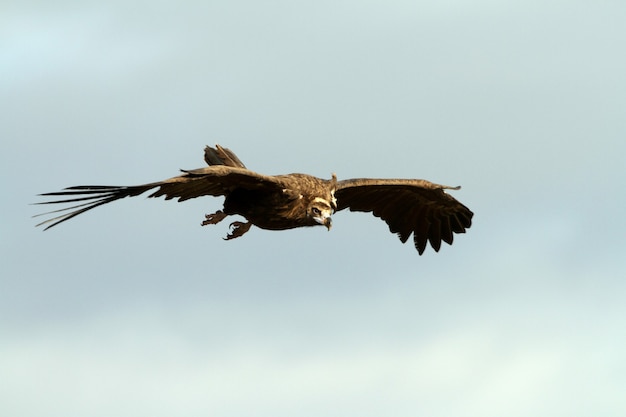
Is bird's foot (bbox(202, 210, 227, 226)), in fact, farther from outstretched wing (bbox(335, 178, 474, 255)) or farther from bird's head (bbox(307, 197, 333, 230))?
outstretched wing (bbox(335, 178, 474, 255))

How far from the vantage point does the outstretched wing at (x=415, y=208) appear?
1980 centimetres

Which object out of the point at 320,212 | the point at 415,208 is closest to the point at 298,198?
the point at 320,212

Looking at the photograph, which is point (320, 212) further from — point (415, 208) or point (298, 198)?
point (415, 208)

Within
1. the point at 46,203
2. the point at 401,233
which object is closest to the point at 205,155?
the point at 401,233

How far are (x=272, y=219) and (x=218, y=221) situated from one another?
103cm

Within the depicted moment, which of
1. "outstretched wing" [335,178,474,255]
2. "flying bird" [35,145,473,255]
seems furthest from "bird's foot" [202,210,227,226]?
"outstretched wing" [335,178,474,255]

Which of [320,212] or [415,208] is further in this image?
[415,208]

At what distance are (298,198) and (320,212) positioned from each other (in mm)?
361

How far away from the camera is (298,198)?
17188 mm

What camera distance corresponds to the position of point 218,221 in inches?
709

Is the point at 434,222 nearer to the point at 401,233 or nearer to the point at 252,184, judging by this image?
the point at 401,233

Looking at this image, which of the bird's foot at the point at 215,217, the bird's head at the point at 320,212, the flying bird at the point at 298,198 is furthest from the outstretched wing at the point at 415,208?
the bird's foot at the point at 215,217

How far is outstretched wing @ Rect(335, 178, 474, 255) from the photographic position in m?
19.8

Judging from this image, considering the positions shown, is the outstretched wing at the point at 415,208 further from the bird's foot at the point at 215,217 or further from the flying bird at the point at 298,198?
the bird's foot at the point at 215,217
